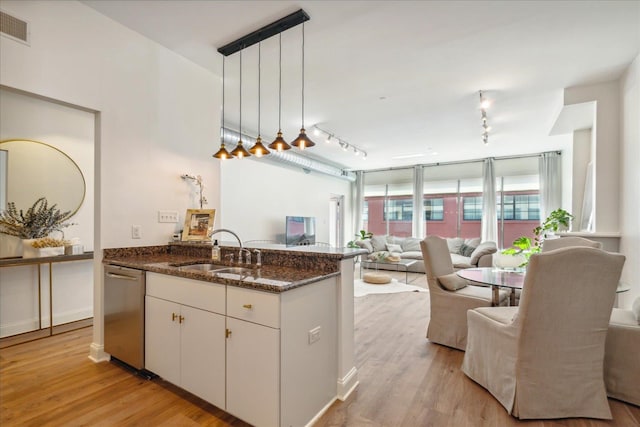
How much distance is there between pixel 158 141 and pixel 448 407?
3.31 meters

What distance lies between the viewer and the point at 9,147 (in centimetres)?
315

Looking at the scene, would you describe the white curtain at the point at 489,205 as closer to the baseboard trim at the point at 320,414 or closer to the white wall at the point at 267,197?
the white wall at the point at 267,197

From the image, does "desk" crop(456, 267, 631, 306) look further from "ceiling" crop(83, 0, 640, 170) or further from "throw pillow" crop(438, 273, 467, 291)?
"ceiling" crop(83, 0, 640, 170)

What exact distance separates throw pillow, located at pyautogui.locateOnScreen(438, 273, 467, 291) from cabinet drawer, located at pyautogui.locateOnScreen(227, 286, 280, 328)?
2.07 meters

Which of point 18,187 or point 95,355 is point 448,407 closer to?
point 95,355

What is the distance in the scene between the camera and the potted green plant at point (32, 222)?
3.12 m

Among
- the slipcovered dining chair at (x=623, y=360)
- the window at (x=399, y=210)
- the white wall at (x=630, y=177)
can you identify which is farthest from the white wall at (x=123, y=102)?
the window at (x=399, y=210)

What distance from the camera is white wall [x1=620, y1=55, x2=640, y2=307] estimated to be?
2914 millimetres

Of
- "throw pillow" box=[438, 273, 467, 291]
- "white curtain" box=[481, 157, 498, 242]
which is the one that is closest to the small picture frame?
"throw pillow" box=[438, 273, 467, 291]

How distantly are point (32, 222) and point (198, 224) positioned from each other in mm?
1866

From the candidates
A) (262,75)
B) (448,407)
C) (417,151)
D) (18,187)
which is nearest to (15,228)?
(18,187)

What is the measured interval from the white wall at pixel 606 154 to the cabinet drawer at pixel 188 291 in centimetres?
431

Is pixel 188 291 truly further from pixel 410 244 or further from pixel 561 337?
pixel 410 244

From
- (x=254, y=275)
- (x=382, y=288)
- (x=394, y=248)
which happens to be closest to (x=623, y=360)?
(x=254, y=275)
